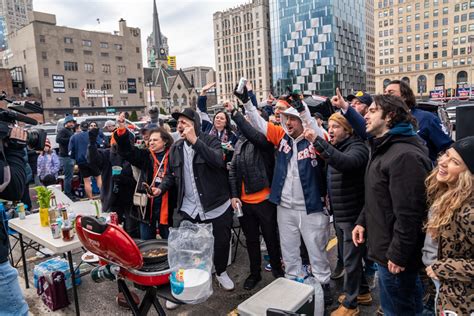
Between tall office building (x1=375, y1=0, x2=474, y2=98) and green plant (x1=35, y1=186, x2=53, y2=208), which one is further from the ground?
tall office building (x1=375, y1=0, x2=474, y2=98)

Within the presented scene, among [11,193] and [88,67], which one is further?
[88,67]

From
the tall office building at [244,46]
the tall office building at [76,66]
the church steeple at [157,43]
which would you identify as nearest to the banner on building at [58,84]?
the tall office building at [76,66]

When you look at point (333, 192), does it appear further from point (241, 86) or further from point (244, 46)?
point (244, 46)

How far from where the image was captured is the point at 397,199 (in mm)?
2289

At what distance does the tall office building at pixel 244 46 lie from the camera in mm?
104500

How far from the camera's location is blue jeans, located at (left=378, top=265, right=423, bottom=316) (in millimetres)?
2412

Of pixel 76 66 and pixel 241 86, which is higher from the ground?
pixel 76 66

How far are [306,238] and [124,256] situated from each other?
6.75 feet

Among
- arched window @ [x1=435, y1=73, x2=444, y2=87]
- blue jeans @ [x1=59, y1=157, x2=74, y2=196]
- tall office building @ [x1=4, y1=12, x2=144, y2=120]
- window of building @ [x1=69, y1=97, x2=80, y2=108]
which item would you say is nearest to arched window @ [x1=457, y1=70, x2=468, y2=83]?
arched window @ [x1=435, y1=73, x2=444, y2=87]

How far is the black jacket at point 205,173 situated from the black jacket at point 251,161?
0.14 metres

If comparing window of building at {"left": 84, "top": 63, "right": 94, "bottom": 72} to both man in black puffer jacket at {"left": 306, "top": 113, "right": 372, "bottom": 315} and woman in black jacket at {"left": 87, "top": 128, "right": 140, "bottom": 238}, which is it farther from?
man in black puffer jacket at {"left": 306, "top": 113, "right": 372, "bottom": 315}

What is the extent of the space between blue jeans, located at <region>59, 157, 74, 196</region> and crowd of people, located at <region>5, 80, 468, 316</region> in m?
4.67

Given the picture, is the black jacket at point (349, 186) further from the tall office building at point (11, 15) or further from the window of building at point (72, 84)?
the tall office building at point (11, 15)

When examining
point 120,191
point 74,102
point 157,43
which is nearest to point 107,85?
point 74,102
